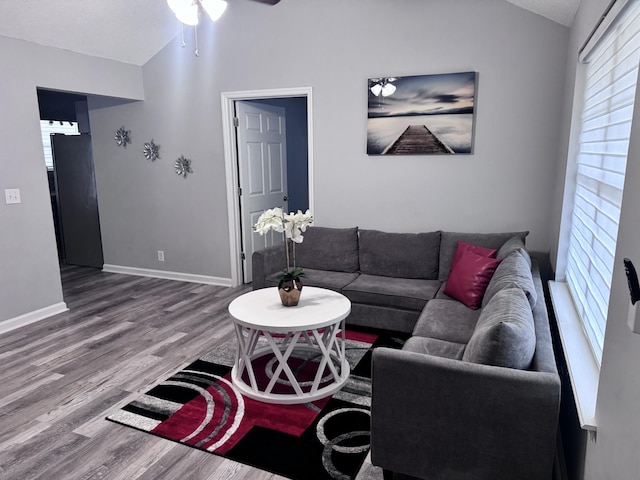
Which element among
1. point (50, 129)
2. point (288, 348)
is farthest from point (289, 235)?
point (50, 129)

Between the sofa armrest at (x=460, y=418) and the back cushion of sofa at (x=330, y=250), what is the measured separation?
2246 mm

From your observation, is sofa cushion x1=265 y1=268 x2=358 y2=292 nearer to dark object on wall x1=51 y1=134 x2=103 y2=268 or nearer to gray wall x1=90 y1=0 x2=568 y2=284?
gray wall x1=90 y1=0 x2=568 y2=284

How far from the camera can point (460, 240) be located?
3670 mm

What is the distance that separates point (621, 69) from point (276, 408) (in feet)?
7.78

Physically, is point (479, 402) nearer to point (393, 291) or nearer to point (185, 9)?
point (393, 291)

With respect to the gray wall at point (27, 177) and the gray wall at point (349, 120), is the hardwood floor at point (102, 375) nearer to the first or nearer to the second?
the gray wall at point (27, 177)

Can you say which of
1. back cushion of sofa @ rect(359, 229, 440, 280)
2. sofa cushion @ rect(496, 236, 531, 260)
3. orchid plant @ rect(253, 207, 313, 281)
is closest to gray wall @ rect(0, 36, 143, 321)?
orchid plant @ rect(253, 207, 313, 281)

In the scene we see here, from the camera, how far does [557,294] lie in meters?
2.70

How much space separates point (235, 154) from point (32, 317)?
8.11 ft

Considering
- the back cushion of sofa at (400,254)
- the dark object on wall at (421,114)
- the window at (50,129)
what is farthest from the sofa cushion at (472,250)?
the window at (50,129)

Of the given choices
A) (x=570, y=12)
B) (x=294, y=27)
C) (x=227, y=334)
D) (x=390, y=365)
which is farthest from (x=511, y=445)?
(x=294, y=27)

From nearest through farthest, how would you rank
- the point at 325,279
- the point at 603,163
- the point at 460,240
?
1. the point at 603,163
2. the point at 460,240
3. the point at 325,279

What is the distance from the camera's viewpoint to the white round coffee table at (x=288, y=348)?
2.49 meters

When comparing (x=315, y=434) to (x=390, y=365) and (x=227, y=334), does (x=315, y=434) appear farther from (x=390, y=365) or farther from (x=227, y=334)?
(x=227, y=334)
